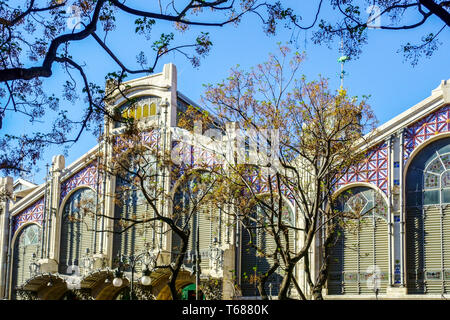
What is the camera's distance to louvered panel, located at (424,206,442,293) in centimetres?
2411

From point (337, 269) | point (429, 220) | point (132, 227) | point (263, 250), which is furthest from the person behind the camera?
point (132, 227)

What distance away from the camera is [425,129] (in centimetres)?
2514

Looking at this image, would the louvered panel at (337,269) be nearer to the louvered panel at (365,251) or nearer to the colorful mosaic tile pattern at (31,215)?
the louvered panel at (365,251)

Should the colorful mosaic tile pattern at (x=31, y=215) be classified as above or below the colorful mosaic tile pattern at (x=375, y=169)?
below

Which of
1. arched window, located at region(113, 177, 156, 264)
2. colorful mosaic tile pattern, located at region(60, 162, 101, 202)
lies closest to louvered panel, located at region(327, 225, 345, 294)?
arched window, located at region(113, 177, 156, 264)

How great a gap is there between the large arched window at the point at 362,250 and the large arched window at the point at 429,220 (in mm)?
1014

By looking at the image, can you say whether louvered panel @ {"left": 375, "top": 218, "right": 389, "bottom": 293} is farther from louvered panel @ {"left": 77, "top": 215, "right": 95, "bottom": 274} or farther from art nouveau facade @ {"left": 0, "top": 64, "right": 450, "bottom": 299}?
louvered panel @ {"left": 77, "top": 215, "right": 95, "bottom": 274}

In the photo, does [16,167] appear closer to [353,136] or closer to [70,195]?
[353,136]

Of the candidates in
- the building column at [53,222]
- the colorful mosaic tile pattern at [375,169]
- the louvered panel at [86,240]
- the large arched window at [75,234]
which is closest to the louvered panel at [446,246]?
the colorful mosaic tile pattern at [375,169]

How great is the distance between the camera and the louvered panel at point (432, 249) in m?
24.1

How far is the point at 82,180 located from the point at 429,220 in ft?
60.4

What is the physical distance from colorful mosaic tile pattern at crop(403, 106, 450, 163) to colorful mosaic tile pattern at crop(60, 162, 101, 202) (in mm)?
16238

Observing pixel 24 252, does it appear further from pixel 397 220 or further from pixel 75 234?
pixel 397 220

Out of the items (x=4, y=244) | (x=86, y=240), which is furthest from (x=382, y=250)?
(x=4, y=244)
